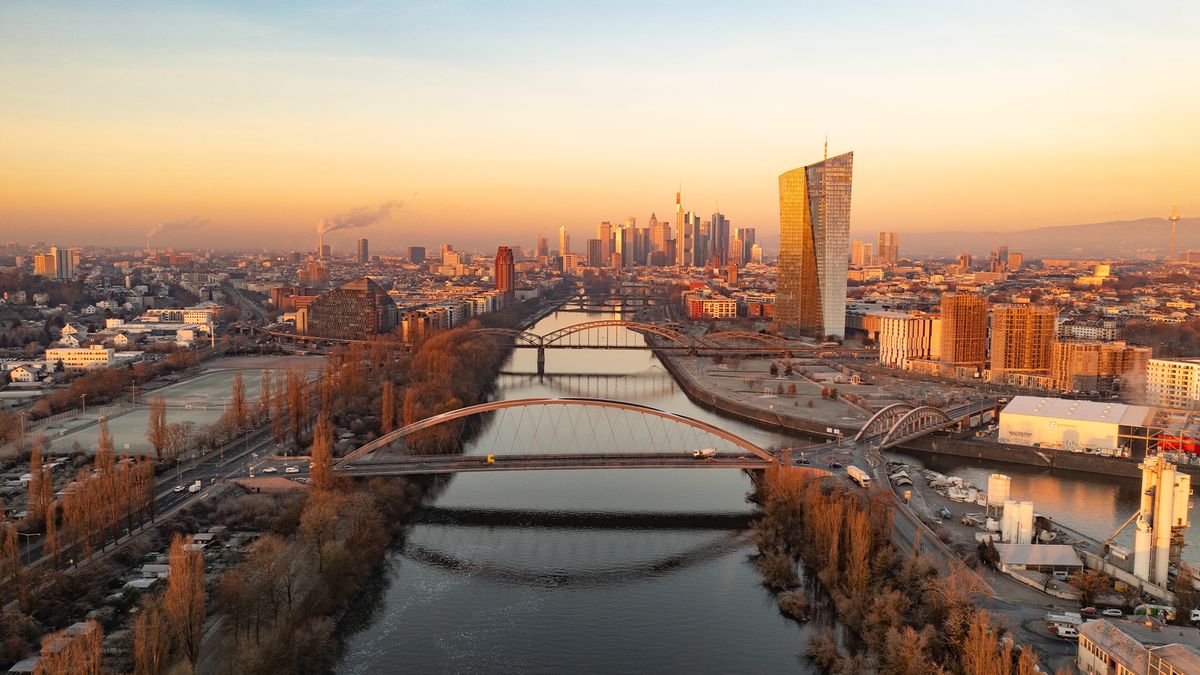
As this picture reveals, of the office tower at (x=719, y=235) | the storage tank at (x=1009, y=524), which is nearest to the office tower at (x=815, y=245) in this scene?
the storage tank at (x=1009, y=524)

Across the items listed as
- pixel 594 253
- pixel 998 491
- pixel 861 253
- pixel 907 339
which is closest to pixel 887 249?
pixel 861 253

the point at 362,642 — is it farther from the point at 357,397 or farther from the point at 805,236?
the point at 805,236

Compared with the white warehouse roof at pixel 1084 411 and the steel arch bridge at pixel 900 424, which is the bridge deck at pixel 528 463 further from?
the white warehouse roof at pixel 1084 411

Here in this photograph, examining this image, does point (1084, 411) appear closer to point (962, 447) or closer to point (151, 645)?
point (962, 447)

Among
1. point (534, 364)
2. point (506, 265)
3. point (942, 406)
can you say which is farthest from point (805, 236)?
point (506, 265)

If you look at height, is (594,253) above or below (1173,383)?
above

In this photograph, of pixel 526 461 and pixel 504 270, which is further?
pixel 504 270
